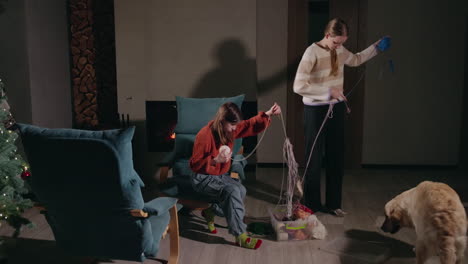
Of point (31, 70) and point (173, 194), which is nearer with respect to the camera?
point (173, 194)

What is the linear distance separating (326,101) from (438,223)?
56.5 inches

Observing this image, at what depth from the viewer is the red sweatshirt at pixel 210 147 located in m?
3.46

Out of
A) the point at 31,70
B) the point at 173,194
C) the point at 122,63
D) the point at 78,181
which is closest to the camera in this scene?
the point at 78,181

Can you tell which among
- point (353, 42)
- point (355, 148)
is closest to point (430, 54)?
point (353, 42)

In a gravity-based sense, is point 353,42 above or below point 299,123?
above

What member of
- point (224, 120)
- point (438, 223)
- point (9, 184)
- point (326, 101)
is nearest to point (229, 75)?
point (326, 101)

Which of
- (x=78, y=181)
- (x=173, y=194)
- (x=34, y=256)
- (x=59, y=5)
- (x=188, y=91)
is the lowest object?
(x=34, y=256)

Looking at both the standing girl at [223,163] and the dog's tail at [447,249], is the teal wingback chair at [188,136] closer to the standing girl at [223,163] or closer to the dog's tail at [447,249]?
the standing girl at [223,163]

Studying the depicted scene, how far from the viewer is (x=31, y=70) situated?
444 centimetres

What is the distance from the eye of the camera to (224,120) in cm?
347

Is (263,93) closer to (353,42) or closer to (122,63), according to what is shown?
(353,42)

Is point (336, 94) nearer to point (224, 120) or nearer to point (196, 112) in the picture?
point (224, 120)

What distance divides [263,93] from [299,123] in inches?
20.3

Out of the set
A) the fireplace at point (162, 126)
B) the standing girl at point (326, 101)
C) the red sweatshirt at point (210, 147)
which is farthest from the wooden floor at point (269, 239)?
the fireplace at point (162, 126)
